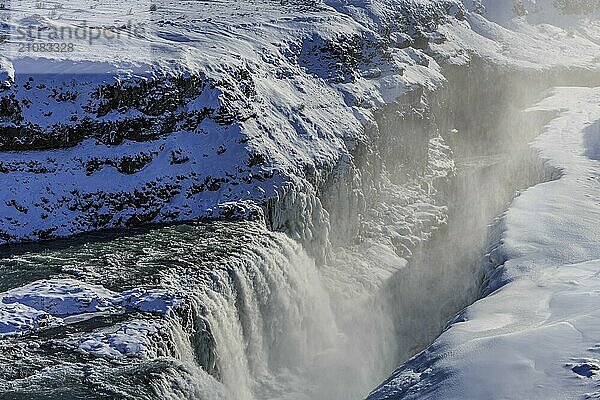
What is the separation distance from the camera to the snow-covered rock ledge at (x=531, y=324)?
13352 mm

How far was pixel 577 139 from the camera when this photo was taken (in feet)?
145

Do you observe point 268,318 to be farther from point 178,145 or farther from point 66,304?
point 178,145

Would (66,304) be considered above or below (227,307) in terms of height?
above

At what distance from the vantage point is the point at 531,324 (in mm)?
16312

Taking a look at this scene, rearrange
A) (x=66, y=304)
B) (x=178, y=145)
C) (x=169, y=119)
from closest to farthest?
(x=66, y=304) < (x=178, y=145) < (x=169, y=119)

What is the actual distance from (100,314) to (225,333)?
12.4ft

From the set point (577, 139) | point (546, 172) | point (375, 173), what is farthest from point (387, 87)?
point (577, 139)

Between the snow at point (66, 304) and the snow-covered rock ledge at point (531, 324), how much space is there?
23.0 ft

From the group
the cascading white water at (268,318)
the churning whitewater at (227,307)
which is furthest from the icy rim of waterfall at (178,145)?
the cascading white water at (268,318)

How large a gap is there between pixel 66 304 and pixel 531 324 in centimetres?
1152

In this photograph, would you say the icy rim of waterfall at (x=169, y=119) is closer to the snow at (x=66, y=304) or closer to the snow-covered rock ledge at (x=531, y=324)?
the snow at (x=66, y=304)

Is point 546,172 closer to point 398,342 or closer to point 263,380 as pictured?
point 398,342

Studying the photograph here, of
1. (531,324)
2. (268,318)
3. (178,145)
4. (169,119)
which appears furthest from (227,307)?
(169,119)

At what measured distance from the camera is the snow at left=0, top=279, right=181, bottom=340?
17.8 meters
